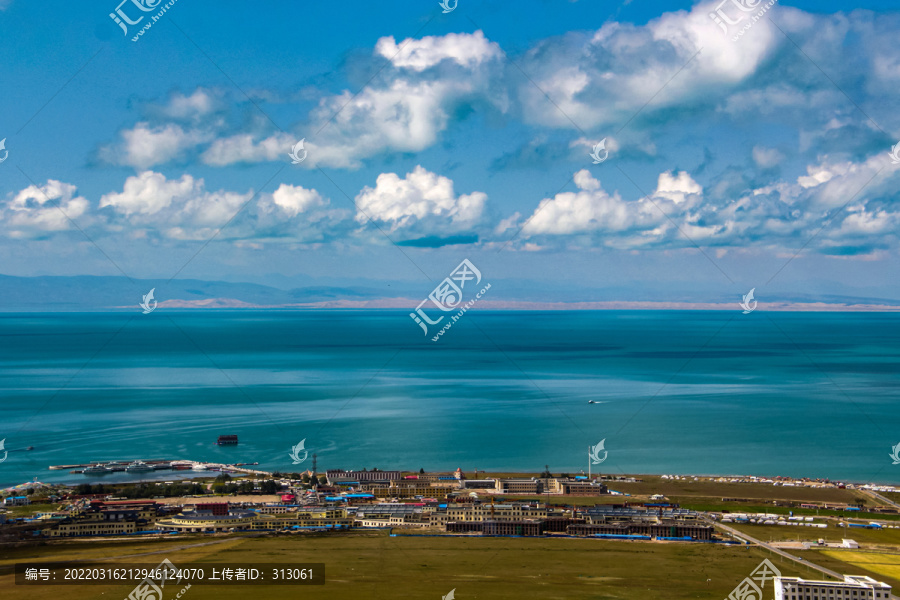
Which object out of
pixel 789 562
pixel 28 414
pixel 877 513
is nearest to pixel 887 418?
pixel 877 513

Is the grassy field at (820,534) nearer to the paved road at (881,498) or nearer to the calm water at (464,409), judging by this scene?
the paved road at (881,498)

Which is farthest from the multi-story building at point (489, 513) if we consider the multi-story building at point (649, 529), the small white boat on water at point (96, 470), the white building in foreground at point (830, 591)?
the small white boat on water at point (96, 470)

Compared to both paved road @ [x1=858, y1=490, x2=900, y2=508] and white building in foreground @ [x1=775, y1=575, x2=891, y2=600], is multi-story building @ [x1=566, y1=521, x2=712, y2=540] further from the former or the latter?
paved road @ [x1=858, y1=490, x2=900, y2=508]

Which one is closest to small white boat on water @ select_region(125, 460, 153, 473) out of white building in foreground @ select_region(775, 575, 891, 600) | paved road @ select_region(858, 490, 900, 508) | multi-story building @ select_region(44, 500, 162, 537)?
multi-story building @ select_region(44, 500, 162, 537)

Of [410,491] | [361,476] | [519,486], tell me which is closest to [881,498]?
[519,486]

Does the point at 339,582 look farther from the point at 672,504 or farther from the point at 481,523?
the point at 672,504

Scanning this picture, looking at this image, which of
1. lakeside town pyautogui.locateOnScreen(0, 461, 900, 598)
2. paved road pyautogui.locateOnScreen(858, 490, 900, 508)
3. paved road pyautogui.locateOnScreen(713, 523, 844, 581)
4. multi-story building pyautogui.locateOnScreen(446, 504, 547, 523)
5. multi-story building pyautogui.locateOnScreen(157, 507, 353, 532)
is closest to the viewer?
paved road pyautogui.locateOnScreen(713, 523, 844, 581)

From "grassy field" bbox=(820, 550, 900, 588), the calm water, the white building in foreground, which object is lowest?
the white building in foreground
